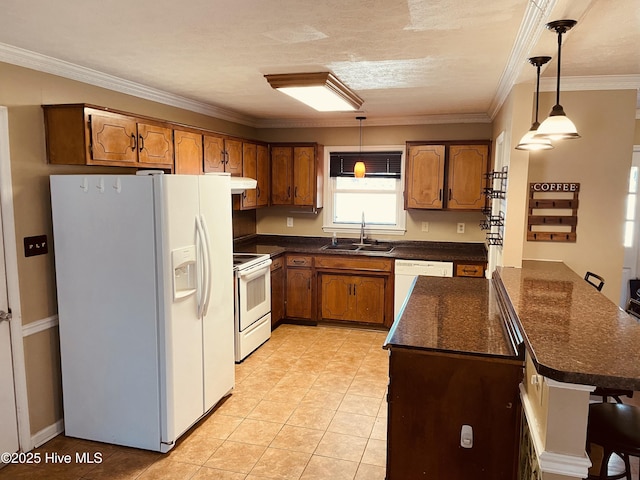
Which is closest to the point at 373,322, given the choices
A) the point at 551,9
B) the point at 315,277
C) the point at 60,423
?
the point at 315,277

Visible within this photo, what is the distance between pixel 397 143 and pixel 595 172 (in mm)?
2400

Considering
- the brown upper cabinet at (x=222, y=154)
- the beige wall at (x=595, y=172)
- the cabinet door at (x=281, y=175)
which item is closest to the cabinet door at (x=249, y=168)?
the brown upper cabinet at (x=222, y=154)

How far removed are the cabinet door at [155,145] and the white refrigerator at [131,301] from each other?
1.93 ft

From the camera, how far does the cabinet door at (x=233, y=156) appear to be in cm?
448

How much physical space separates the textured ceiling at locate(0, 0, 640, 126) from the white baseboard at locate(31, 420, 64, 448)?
2.22 metres

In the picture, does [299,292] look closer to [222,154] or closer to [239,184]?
[239,184]

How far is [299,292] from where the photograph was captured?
5238 millimetres

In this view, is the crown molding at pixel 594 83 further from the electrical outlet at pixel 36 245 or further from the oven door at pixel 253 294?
the electrical outlet at pixel 36 245

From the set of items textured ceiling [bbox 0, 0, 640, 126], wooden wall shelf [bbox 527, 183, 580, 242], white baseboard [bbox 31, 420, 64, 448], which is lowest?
white baseboard [bbox 31, 420, 64, 448]

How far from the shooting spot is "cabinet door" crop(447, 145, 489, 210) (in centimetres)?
497

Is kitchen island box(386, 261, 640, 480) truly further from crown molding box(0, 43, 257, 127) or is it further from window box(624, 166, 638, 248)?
window box(624, 166, 638, 248)

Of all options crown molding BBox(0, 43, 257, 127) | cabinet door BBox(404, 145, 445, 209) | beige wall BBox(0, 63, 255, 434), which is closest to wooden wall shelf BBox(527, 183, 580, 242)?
cabinet door BBox(404, 145, 445, 209)

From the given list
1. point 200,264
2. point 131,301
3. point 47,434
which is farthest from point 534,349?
point 47,434

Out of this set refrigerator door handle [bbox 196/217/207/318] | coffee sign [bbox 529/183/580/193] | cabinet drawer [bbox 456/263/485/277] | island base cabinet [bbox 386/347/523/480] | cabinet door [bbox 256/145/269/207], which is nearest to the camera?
island base cabinet [bbox 386/347/523/480]
